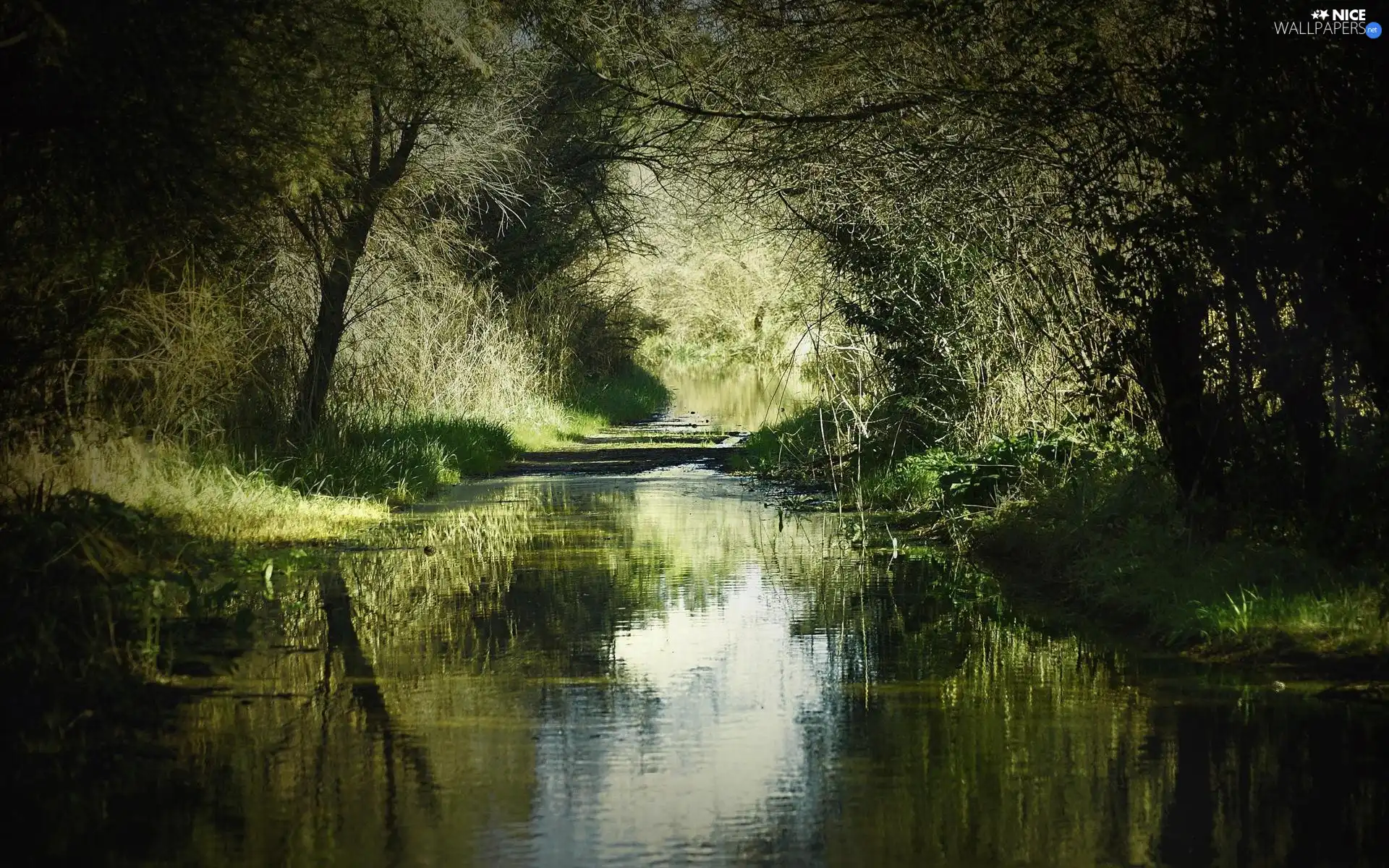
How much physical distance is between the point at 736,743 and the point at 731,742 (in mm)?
24

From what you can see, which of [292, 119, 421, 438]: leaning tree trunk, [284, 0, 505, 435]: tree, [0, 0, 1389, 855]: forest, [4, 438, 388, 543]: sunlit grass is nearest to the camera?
[0, 0, 1389, 855]: forest

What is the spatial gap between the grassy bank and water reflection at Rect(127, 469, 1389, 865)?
2.37ft

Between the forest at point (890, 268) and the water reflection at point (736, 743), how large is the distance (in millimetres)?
1098

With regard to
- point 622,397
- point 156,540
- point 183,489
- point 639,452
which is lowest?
point 156,540

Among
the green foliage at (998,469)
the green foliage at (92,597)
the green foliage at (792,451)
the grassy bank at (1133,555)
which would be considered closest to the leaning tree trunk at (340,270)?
the green foliage at (792,451)

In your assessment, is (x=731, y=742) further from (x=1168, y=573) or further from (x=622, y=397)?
(x=622, y=397)

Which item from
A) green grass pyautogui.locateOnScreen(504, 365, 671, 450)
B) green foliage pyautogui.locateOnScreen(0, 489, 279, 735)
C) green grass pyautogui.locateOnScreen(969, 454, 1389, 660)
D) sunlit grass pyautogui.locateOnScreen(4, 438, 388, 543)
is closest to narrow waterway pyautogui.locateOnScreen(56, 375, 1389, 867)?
green foliage pyautogui.locateOnScreen(0, 489, 279, 735)

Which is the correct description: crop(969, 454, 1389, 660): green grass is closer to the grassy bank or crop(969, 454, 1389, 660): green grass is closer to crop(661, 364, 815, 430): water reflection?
the grassy bank

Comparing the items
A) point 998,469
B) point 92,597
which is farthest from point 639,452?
point 92,597

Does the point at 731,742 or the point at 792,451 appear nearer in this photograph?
the point at 731,742

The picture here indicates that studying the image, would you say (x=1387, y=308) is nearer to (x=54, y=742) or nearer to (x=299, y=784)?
(x=299, y=784)

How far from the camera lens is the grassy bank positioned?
10.2 meters

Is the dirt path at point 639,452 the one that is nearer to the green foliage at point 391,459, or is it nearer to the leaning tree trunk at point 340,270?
the green foliage at point 391,459

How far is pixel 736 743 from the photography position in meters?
7.96
